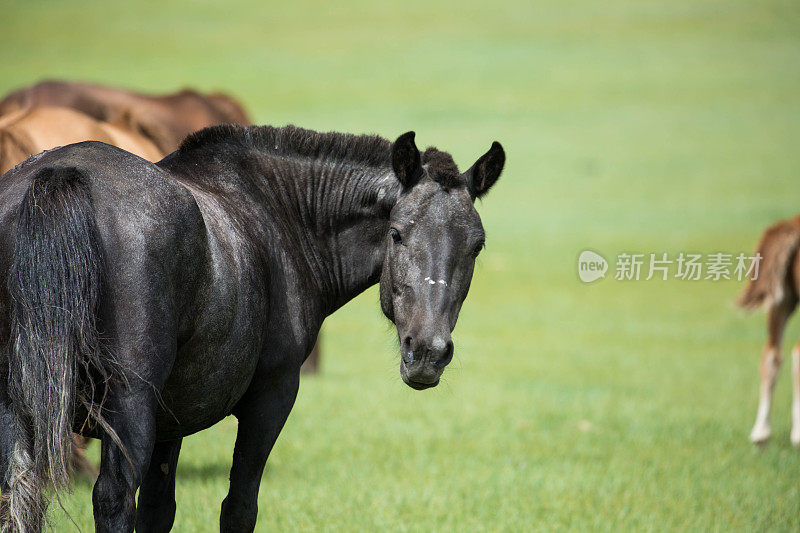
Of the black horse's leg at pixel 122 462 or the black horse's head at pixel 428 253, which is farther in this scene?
the black horse's head at pixel 428 253

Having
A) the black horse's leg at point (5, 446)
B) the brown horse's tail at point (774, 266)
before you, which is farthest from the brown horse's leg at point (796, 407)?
the black horse's leg at point (5, 446)

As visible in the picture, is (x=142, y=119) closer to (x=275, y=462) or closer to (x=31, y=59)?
(x=275, y=462)

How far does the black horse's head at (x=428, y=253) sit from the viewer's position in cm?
360

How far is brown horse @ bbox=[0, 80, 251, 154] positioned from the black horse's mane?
3.96 metres

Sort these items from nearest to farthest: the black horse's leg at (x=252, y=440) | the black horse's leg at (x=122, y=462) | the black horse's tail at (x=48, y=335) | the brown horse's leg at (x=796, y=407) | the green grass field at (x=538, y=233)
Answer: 1. the black horse's tail at (x=48, y=335)
2. the black horse's leg at (x=122, y=462)
3. the black horse's leg at (x=252, y=440)
4. the green grass field at (x=538, y=233)
5. the brown horse's leg at (x=796, y=407)

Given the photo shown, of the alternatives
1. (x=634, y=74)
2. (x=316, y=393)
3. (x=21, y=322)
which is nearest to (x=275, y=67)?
(x=634, y=74)

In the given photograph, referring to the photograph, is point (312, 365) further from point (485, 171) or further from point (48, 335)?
point (48, 335)

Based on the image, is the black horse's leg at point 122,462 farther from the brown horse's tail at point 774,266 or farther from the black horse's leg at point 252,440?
the brown horse's tail at point 774,266

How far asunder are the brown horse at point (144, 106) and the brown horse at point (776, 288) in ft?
17.2

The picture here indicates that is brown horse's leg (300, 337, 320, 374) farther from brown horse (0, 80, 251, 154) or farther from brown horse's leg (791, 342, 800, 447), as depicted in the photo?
brown horse's leg (791, 342, 800, 447)

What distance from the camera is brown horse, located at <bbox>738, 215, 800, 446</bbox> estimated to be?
884 centimetres

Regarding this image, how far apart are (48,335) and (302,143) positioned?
1.74 m

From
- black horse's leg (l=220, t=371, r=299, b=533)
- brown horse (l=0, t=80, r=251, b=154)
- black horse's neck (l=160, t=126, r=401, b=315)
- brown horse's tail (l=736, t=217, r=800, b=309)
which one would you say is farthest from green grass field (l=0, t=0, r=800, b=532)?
brown horse (l=0, t=80, r=251, b=154)

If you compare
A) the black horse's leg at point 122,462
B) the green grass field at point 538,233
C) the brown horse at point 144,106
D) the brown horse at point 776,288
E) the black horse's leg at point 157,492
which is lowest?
the green grass field at point 538,233
